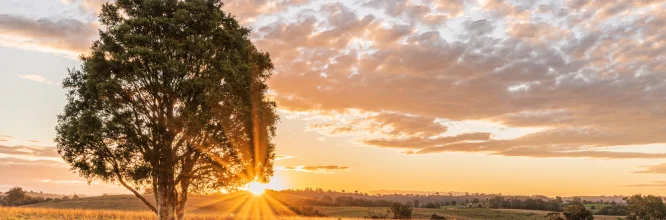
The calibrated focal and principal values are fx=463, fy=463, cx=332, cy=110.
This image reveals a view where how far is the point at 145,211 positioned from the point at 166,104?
3405 cm

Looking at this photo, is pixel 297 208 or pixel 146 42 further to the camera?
pixel 297 208

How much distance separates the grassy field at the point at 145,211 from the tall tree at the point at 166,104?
19783 mm

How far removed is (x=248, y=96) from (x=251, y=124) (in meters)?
1.59

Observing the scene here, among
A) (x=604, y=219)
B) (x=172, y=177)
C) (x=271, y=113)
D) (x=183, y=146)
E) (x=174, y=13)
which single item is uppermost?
(x=174, y=13)

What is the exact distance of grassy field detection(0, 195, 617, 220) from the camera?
158 feet

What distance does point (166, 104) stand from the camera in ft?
82.4

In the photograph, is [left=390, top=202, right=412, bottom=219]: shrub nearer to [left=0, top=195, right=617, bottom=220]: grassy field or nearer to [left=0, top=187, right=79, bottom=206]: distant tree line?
[left=0, top=195, right=617, bottom=220]: grassy field

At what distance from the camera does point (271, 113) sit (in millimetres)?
27594

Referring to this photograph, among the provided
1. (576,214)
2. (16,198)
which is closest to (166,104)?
(576,214)

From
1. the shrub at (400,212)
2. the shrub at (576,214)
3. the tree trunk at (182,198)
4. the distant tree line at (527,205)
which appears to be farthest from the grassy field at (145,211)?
the distant tree line at (527,205)

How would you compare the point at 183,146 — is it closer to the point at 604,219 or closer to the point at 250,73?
the point at 250,73

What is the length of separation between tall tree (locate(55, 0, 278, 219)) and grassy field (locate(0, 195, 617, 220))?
1978 cm

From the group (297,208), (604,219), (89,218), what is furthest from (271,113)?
(604,219)

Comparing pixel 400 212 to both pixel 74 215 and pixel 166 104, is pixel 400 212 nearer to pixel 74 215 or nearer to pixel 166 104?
pixel 74 215
